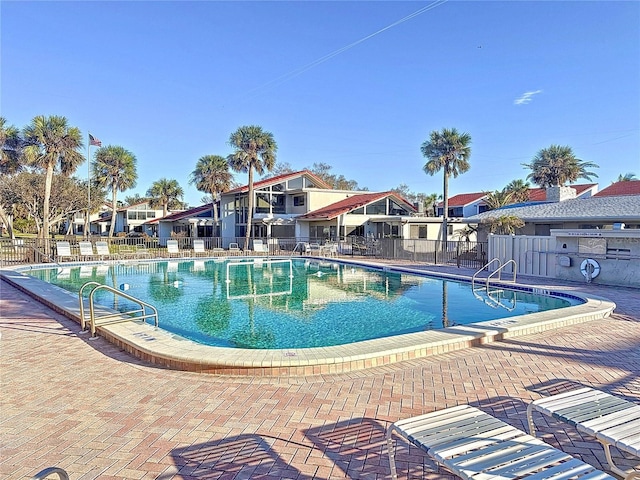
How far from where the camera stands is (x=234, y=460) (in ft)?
10.5

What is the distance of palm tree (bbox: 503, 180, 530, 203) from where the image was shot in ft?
112

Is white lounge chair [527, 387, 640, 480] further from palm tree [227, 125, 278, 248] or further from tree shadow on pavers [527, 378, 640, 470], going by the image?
palm tree [227, 125, 278, 248]

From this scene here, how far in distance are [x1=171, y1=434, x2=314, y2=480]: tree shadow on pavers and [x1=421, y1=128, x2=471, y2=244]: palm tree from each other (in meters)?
29.6

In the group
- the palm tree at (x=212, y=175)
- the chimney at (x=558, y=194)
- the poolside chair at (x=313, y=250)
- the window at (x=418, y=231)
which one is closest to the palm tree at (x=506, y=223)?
the chimney at (x=558, y=194)

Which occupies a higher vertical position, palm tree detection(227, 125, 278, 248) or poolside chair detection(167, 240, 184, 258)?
palm tree detection(227, 125, 278, 248)

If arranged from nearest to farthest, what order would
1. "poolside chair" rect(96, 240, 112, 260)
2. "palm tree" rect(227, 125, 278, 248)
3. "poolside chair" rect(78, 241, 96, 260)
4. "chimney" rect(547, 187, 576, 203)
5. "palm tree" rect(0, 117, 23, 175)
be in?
"poolside chair" rect(78, 241, 96, 260) < "poolside chair" rect(96, 240, 112, 260) < "chimney" rect(547, 187, 576, 203) < "palm tree" rect(0, 117, 23, 175) < "palm tree" rect(227, 125, 278, 248)

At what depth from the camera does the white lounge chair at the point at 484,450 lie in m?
2.38

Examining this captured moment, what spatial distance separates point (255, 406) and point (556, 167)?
1533 inches

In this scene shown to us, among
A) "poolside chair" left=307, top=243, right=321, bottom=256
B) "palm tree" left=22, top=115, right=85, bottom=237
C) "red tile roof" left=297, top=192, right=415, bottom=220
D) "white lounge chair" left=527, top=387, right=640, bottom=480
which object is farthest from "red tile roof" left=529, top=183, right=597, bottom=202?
"white lounge chair" left=527, top=387, right=640, bottom=480

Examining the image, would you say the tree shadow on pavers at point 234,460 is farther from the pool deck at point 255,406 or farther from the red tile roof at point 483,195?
the red tile roof at point 483,195

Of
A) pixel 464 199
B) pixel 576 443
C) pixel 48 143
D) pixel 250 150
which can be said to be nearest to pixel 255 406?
pixel 576 443

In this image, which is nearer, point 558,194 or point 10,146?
point 558,194

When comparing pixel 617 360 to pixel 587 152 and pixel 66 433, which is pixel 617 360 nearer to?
pixel 66 433

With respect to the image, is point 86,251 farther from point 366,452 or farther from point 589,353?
point 589,353
